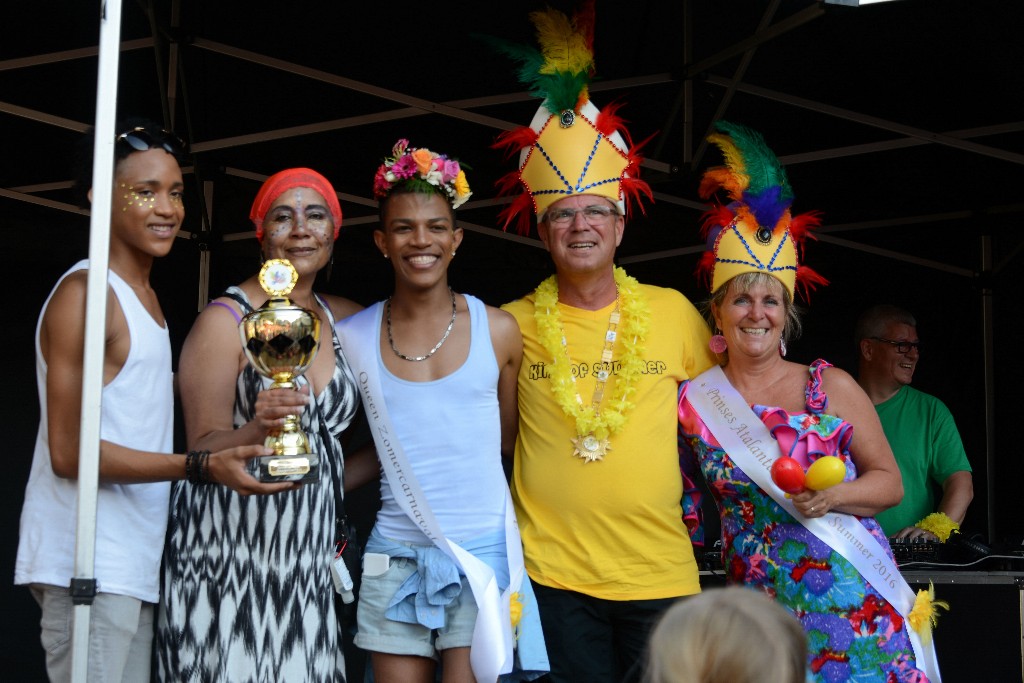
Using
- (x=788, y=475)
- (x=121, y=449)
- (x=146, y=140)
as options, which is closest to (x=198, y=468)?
(x=121, y=449)

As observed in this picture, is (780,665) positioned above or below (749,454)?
below

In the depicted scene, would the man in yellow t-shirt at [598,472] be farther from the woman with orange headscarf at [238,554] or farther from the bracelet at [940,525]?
the bracelet at [940,525]

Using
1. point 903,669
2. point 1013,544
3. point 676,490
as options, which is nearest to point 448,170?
point 676,490

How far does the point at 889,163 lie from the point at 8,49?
393cm

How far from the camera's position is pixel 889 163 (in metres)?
5.30

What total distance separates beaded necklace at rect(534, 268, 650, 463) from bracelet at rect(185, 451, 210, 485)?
3.45 ft

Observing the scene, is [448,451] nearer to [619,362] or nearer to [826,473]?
[619,362]

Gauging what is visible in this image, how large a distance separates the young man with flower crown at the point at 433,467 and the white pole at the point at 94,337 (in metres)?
0.76

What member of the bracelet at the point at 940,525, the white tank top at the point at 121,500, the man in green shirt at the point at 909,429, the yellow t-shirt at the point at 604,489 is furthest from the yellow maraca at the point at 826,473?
the bracelet at the point at 940,525

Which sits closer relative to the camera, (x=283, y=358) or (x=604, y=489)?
(x=283, y=358)

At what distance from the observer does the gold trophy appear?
7.63ft

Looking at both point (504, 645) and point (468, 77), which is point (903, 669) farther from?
point (468, 77)

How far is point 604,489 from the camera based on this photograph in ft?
10.0

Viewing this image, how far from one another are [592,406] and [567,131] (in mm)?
851
